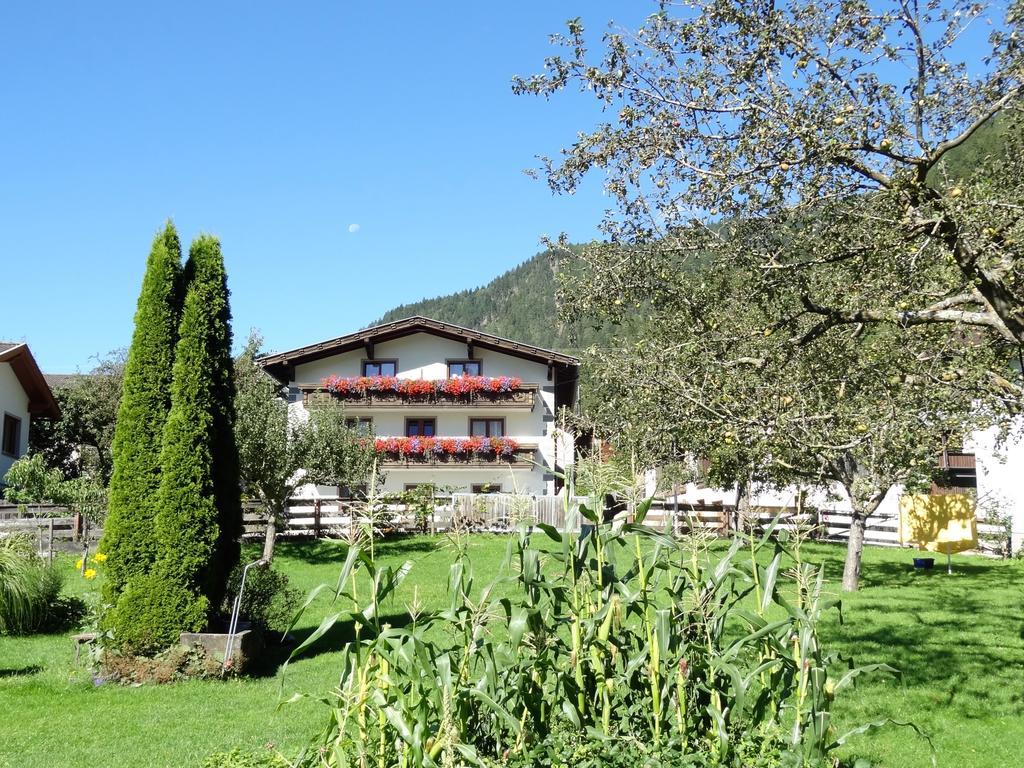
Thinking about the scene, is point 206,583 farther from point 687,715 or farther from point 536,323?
point 536,323

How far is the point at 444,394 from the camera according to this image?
33500mm

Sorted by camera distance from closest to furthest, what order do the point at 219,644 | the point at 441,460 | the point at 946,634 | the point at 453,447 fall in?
1. the point at 219,644
2. the point at 946,634
3. the point at 453,447
4. the point at 441,460

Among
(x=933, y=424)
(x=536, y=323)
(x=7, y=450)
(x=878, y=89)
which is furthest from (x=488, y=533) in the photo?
(x=536, y=323)

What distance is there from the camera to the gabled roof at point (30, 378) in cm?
2778

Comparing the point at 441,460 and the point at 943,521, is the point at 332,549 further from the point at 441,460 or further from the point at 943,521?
the point at 943,521

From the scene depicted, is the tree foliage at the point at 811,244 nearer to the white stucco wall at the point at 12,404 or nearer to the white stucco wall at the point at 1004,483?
the white stucco wall at the point at 1004,483

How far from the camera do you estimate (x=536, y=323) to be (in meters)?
130

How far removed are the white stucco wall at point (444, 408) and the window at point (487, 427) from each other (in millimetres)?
178

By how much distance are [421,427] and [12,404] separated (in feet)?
49.2

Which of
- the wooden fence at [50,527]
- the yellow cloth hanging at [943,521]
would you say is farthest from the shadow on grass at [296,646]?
the yellow cloth hanging at [943,521]

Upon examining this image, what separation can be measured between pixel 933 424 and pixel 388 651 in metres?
7.31

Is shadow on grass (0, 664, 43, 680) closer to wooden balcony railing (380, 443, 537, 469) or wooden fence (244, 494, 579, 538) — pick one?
wooden fence (244, 494, 579, 538)

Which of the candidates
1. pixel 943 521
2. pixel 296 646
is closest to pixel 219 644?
pixel 296 646

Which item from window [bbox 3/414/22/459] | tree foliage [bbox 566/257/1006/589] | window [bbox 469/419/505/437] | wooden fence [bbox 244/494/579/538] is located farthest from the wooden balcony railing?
tree foliage [bbox 566/257/1006/589]
